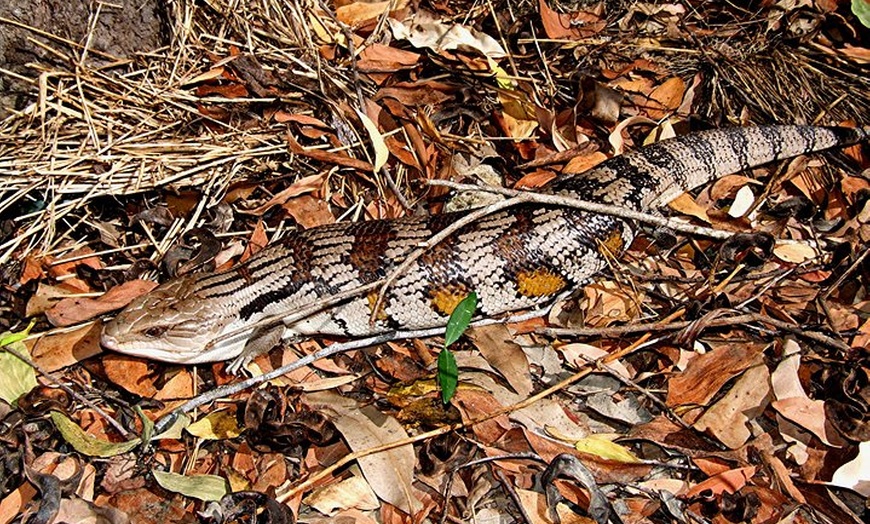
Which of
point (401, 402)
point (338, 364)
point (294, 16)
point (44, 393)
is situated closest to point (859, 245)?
point (401, 402)

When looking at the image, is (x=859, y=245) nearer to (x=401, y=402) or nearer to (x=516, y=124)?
(x=516, y=124)

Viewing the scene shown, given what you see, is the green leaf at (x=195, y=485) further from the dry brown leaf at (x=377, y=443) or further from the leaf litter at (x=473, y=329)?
the dry brown leaf at (x=377, y=443)

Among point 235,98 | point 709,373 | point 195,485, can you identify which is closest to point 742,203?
point 709,373

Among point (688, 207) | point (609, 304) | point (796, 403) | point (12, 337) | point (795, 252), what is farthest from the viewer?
point (688, 207)

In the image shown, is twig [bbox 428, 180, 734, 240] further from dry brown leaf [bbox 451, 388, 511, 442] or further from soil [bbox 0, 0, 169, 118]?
soil [bbox 0, 0, 169, 118]

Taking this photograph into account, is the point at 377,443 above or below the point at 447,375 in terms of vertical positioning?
below

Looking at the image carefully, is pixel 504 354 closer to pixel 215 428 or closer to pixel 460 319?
pixel 460 319

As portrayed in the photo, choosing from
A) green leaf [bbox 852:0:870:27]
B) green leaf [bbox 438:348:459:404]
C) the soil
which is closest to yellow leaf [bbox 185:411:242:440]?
green leaf [bbox 438:348:459:404]
